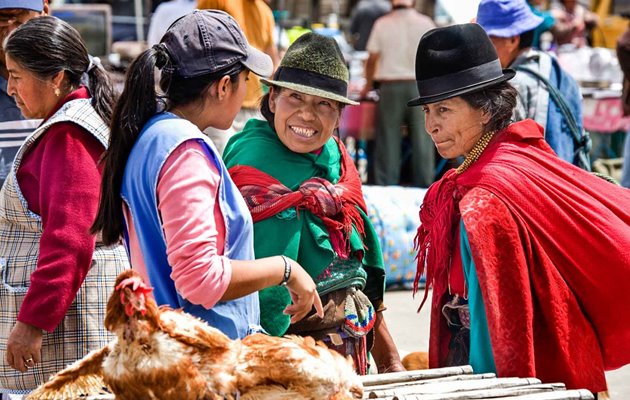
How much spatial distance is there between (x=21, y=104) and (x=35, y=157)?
33 cm

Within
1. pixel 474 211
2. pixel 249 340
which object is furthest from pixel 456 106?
pixel 249 340

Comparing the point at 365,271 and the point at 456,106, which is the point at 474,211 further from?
the point at 365,271

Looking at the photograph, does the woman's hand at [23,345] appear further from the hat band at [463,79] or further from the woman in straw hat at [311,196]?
the hat band at [463,79]

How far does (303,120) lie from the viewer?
3311 mm

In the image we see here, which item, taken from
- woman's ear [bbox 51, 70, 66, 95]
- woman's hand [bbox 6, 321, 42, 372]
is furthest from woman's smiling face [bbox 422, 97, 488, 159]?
woman's hand [bbox 6, 321, 42, 372]

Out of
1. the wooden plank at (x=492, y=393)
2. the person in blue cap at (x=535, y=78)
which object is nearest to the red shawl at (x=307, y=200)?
the wooden plank at (x=492, y=393)

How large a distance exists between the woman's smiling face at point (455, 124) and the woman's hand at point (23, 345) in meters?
1.43

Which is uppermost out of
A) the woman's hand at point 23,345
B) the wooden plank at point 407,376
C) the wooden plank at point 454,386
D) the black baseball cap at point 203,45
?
the black baseball cap at point 203,45

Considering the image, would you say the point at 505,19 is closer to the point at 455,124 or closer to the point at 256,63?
the point at 455,124

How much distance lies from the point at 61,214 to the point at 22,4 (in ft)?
4.61

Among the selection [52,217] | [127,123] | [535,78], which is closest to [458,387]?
[127,123]

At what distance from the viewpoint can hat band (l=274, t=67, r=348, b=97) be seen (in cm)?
331

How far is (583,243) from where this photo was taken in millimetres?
2779

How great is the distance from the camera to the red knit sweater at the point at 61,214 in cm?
293
